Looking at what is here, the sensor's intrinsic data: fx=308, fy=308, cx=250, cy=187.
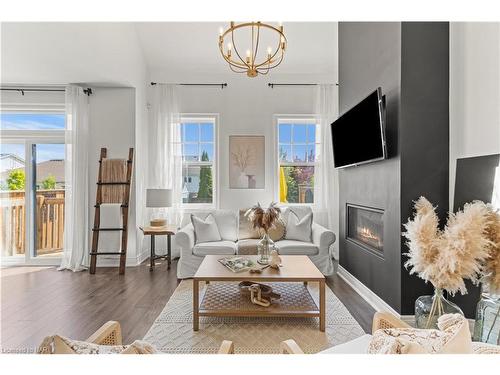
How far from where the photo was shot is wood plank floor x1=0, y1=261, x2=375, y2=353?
2.56 meters

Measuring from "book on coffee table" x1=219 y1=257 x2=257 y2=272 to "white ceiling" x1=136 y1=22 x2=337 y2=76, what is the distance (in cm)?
323

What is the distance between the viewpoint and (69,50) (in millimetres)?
3730

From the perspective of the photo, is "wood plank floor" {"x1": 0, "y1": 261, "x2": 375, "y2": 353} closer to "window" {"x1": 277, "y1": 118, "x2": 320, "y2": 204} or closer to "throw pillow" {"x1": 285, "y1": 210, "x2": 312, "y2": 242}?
"throw pillow" {"x1": 285, "y1": 210, "x2": 312, "y2": 242}

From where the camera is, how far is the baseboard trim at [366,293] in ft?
9.10

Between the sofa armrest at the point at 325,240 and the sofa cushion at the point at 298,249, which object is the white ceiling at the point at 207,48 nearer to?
the sofa armrest at the point at 325,240

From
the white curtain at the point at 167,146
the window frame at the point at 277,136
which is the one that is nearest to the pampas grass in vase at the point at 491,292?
the window frame at the point at 277,136

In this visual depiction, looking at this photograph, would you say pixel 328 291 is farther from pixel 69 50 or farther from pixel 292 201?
pixel 69 50

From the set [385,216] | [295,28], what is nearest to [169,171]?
[295,28]

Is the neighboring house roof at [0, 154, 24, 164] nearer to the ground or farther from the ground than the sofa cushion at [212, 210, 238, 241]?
farther from the ground

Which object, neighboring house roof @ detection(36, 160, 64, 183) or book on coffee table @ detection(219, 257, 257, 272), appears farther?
neighboring house roof @ detection(36, 160, 64, 183)

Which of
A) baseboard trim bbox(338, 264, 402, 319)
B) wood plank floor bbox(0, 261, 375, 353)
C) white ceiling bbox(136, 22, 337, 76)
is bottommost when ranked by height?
wood plank floor bbox(0, 261, 375, 353)

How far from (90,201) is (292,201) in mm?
3192

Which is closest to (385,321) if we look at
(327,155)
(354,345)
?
(354,345)

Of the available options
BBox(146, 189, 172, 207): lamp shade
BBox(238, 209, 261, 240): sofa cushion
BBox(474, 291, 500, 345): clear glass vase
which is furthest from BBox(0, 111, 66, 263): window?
BBox(474, 291, 500, 345): clear glass vase
